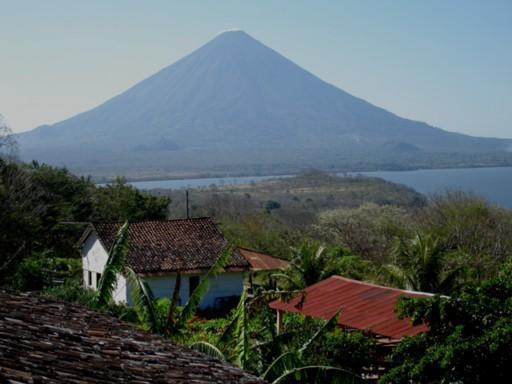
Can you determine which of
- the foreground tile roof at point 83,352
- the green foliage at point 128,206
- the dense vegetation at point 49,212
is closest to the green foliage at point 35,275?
the dense vegetation at point 49,212

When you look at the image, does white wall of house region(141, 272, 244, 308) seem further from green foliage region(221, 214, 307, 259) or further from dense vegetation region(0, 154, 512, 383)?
green foliage region(221, 214, 307, 259)

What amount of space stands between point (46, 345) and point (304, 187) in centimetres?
14497

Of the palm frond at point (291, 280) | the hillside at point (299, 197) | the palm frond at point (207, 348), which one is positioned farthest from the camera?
the hillside at point (299, 197)

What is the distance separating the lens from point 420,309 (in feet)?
45.8

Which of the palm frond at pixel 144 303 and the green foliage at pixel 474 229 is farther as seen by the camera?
the green foliage at pixel 474 229

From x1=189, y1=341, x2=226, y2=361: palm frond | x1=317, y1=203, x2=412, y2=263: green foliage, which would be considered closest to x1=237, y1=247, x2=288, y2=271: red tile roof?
x1=317, y1=203, x2=412, y2=263: green foliage

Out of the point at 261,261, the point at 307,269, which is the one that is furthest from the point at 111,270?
the point at 261,261

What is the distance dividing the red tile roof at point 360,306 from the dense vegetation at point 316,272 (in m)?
0.54

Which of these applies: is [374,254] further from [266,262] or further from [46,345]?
[46,345]

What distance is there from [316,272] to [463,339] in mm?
16191

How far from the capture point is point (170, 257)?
1393 inches

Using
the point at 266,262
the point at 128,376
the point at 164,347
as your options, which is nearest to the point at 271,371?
the point at 164,347

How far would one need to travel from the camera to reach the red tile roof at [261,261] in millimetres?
37312

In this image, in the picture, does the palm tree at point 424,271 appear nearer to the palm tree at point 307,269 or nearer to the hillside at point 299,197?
the palm tree at point 307,269
